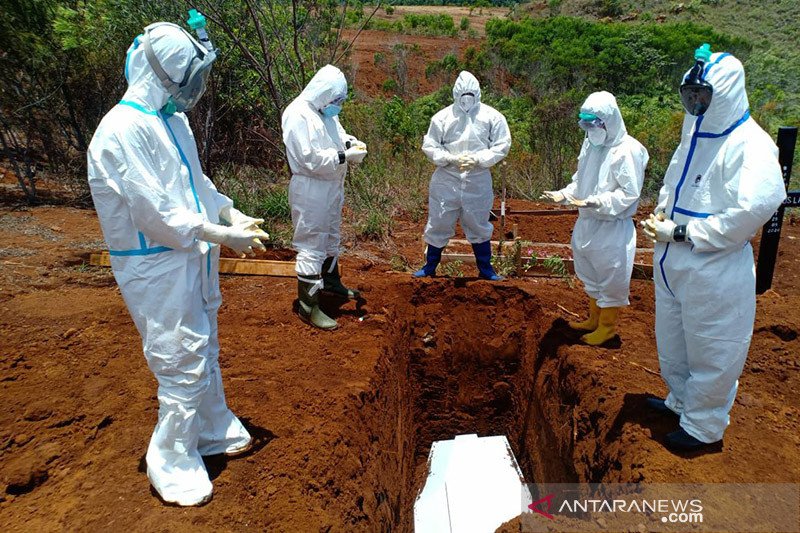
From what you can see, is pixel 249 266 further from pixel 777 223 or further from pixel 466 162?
pixel 777 223

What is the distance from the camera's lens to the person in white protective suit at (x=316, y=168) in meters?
4.48

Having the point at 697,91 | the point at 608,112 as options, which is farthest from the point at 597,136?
the point at 697,91

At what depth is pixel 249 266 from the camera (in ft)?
19.5

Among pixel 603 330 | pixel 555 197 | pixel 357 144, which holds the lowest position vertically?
pixel 603 330

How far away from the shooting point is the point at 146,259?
2572 mm

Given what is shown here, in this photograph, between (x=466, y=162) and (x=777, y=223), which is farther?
(x=466, y=162)

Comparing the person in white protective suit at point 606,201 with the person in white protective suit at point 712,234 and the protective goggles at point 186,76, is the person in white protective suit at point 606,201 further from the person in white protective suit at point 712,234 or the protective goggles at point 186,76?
the protective goggles at point 186,76

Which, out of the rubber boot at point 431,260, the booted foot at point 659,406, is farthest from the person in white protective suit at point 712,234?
the rubber boot at point 431,260

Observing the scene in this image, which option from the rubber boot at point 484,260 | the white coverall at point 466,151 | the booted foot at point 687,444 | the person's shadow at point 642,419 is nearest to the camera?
the booted foot at point 687,444

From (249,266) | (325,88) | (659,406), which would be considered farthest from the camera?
(249,266)

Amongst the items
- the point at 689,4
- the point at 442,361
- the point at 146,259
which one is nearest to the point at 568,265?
the point at 442,361

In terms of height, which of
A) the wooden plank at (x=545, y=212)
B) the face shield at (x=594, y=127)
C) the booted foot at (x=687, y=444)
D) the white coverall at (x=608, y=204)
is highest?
the face shield at (x=594, y=127)

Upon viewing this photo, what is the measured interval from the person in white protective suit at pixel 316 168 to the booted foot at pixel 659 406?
2609 millimetres

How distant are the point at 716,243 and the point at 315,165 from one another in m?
2.98
